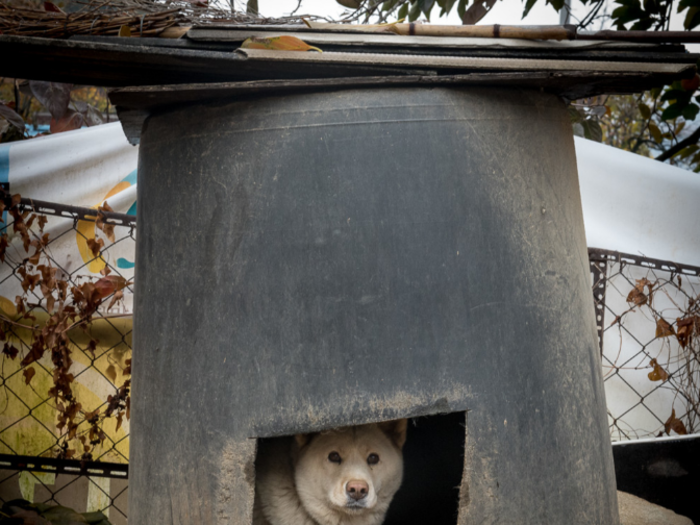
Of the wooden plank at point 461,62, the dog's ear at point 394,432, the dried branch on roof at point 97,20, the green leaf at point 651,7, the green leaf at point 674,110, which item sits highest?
the green leaf at point 651,7

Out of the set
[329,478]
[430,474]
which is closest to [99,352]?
[329,478]

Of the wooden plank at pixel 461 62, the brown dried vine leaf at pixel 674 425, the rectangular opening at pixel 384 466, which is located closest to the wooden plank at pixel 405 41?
the wooden plank at pixel 461 62

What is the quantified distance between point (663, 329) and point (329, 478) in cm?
234

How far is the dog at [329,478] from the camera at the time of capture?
2.64 metres

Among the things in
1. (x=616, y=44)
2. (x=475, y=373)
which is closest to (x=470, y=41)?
(x=616, y=44)

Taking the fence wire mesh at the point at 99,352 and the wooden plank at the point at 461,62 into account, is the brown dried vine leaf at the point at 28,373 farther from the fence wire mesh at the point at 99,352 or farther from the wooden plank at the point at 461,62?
the wooden plank at the point at 461,62

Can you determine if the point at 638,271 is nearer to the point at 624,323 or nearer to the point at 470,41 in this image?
the point at 624,323

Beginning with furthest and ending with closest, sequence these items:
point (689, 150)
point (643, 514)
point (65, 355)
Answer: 1. point (689, 150)
2. point (65, 355)
3. point (643, 514)

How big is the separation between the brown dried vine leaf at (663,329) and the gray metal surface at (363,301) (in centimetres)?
200

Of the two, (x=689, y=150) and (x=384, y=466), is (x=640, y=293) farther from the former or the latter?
(x=384, y=466)

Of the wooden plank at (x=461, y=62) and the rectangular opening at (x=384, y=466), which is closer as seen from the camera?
the wooden plank at (x=461, y=62)

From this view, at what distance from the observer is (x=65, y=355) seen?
3412 millimetres

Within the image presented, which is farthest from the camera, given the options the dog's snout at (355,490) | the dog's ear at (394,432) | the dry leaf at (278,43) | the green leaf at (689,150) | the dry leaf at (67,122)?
the green leaf at (689,150)

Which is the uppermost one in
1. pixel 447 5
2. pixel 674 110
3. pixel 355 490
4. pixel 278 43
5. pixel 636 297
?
pixel 447 5
